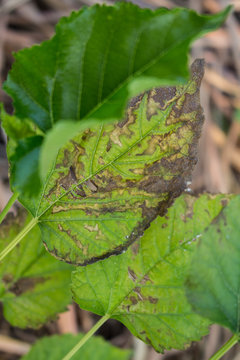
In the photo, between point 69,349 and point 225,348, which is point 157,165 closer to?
point 225,348

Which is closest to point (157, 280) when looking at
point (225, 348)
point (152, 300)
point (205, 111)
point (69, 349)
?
point (152, 300)

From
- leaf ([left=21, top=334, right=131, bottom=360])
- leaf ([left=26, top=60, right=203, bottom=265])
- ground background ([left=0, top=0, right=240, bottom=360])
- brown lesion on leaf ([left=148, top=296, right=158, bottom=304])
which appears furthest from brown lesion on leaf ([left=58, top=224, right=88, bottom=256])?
ground background ([left=0, top=0, right=240, bottom=360])

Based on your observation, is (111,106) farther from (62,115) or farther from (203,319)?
(203,319)

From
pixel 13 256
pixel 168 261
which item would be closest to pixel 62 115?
pixel 168 261

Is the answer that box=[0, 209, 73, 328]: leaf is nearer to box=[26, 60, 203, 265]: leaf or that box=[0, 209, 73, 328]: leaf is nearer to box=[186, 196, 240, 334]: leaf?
box=[26, 60, 203, 265]: leaf

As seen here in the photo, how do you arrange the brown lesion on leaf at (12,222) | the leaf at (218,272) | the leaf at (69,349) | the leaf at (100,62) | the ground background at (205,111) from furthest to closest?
the ground background at (205,111), the leaf at (69,349), the brown lesion on leaf at (12,222), the leaf at (218,272), the leaf at (100,62)

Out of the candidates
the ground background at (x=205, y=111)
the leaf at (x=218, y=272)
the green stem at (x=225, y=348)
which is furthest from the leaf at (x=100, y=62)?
the ground background at (x=205, y=111)

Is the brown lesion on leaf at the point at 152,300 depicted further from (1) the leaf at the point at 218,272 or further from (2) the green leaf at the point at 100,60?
(2) the green leaf at the point at 100,60
